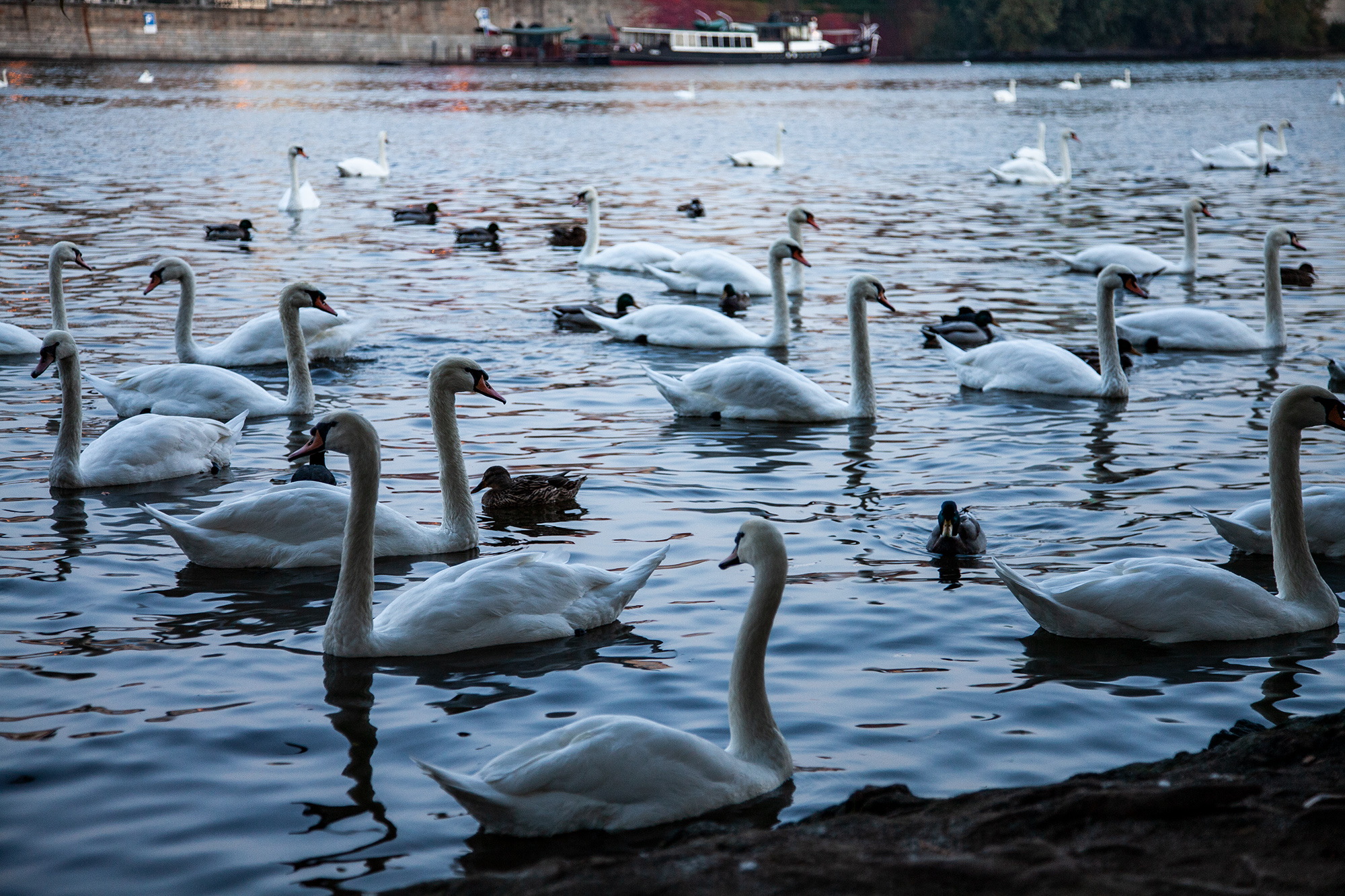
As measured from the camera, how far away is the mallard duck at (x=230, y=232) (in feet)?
63.7

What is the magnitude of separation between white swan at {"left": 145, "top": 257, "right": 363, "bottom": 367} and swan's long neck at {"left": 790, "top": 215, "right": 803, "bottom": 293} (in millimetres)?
5236

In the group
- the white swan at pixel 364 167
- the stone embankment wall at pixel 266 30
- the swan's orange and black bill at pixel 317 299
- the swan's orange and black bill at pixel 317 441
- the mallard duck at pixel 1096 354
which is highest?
the stone embankment wall at pixel 266 30

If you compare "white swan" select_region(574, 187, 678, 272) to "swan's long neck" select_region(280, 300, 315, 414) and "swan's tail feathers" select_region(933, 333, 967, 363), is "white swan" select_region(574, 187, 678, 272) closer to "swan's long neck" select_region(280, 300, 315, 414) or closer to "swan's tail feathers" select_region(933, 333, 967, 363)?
"swan's tail feathers" select_region(933, 333, 967, 363)

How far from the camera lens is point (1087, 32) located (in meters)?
119

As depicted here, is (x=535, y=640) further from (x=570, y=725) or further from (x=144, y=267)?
(x=144, y=267)

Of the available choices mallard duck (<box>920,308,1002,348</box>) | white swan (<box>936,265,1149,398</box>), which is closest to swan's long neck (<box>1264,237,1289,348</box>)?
white swan (<box>936,265,1149,398</box>)

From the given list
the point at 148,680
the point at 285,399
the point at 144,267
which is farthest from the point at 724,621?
the point at 144,267

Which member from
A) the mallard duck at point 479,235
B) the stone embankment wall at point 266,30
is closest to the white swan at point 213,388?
the mallard duck at point 479,235

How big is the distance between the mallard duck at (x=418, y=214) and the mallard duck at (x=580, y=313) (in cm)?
886

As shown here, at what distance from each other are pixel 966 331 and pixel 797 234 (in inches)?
129

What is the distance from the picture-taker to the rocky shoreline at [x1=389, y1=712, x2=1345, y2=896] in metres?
3.17

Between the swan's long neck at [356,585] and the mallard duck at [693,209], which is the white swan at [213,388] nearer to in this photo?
the swan's long neck at [356,585]

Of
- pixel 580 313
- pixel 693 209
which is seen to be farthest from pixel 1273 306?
pixel 693 209

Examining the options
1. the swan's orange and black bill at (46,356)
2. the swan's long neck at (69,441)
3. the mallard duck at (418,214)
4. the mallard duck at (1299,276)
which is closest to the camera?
the swan's long neck at (69,441)
